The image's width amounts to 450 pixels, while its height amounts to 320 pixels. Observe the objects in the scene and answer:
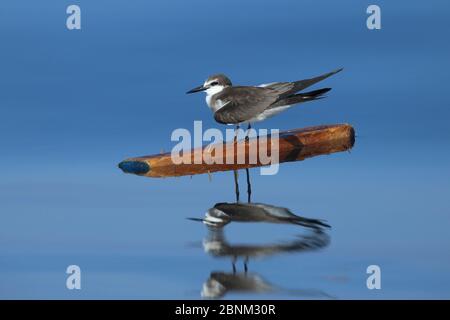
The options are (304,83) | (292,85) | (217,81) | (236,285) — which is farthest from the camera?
(217,81)

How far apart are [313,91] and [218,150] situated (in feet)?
4.97

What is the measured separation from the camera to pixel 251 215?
9430 mm

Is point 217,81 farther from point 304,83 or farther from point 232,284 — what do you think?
point 232,284

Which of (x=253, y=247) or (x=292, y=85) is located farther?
(x=292, y=85)

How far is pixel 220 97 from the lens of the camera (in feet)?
37.1

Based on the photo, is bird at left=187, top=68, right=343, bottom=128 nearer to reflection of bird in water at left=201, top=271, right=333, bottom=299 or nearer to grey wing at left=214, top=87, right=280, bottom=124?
grey wing at left=214, top=87, right=280, bottom=124

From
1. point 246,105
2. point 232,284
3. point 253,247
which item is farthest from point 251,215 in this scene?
point 232,284

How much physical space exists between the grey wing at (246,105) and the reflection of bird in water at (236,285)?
369 cm

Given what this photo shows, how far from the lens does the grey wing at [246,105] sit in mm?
10875

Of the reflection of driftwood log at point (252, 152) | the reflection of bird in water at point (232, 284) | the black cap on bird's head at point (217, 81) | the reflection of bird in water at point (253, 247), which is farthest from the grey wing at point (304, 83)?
the reflection of bird in water at point (232, 284)

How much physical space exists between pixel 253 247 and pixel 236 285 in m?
1.10

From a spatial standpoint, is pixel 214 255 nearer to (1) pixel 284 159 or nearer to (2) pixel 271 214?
(2) pixel 271 214

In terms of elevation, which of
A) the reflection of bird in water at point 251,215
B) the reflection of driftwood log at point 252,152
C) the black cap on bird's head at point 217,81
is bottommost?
the reflection of bird in water at point 251,215

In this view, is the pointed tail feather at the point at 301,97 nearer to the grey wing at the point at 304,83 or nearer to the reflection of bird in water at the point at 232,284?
the grey wing at the point at 304,83
